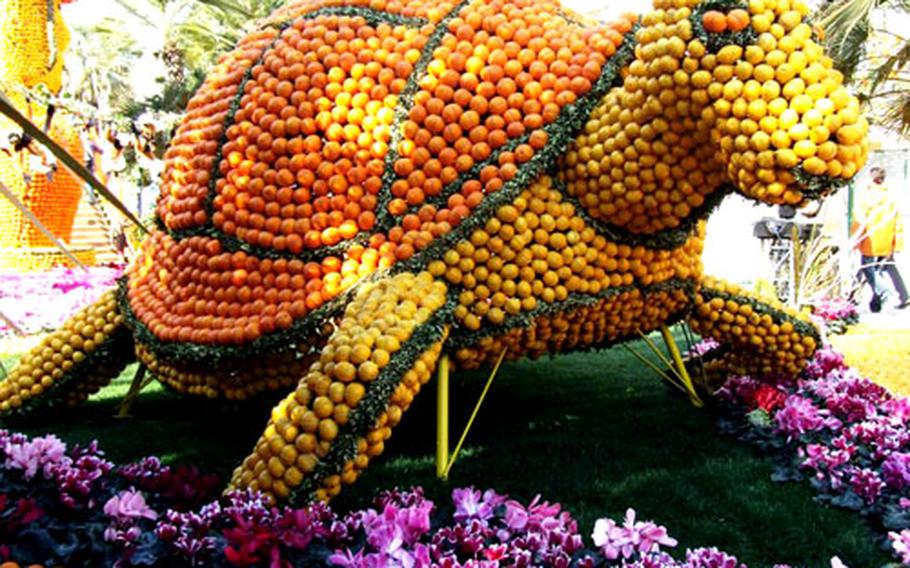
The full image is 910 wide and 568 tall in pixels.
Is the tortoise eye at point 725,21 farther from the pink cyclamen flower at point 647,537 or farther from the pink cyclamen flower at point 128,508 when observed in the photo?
the pink cyclamen flower at point 128,508

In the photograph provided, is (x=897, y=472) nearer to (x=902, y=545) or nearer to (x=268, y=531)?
(x=902, y=545)

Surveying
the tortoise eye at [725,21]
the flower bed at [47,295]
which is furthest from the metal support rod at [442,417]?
the flower bed at [47,295]

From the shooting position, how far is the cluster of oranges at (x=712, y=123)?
9.77 ft

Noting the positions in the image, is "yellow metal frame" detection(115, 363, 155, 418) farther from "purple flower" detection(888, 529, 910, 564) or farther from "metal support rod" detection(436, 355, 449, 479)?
A: "purple flower" detection(888, 529, 910, 564)

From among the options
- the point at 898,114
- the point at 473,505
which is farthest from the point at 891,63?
the point at 473,505

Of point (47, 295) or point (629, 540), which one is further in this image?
point (47, 295)

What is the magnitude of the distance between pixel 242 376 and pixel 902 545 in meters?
2.72

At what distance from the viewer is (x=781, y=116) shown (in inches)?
118

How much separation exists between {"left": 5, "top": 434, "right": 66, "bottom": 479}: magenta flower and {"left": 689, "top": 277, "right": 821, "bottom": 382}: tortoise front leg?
3.09 meters

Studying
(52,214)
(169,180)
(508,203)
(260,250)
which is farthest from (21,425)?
(52,214)

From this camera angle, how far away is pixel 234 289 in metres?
3.77

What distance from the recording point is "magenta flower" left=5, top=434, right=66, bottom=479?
9.34ft

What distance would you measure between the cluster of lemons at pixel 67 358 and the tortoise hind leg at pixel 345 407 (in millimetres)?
2131

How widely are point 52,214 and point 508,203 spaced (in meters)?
12.8
